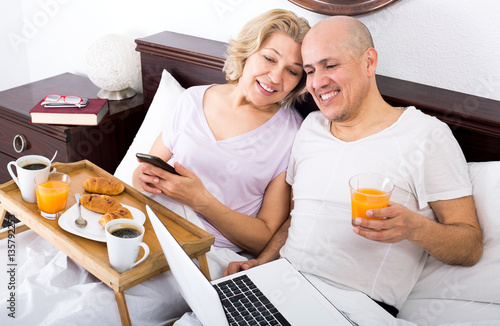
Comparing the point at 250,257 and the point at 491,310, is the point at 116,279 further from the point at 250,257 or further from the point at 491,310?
the point at 491,310

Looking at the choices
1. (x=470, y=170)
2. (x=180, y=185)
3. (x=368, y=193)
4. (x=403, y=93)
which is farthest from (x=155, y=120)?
(x=470, y=170)

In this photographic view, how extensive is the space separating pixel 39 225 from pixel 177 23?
1.29 metres

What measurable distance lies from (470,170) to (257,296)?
0.71 m

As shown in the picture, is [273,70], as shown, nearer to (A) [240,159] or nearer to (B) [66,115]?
(A) [240,159]

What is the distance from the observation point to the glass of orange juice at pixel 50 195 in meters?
1.35

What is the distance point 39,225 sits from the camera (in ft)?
4.44

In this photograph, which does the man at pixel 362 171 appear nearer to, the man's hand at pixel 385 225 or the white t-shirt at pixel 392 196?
the white t-shirt at pixel 392 196

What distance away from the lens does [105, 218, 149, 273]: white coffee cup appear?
1.17 m

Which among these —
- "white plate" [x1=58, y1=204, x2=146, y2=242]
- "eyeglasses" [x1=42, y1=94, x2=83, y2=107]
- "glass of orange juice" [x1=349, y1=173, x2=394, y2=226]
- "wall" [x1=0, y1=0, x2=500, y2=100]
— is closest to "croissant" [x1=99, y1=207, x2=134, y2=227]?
"white plate" [x1=58, y1=204, x2=146, y2=242]

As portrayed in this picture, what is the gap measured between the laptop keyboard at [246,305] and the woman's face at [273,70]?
654mm

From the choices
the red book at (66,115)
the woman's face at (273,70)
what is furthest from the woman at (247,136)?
the red book at (66,115)

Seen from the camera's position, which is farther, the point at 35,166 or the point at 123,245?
the point at 35,166

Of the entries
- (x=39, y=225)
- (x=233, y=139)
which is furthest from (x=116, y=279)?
(x=233, y=139)

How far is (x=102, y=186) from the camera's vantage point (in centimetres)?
152
